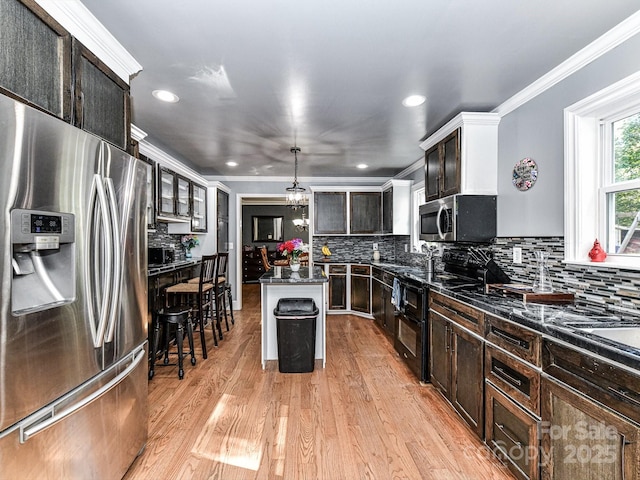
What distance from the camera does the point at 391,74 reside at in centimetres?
234

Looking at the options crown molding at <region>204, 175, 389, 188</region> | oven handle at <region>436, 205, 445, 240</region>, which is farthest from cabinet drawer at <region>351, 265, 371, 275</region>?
oven handle at <region>436, 205, 445, 240</region>

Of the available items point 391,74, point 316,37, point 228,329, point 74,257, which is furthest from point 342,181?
point 74,257

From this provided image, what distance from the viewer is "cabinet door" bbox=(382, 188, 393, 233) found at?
212 inches

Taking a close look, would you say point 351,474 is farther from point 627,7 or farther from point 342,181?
point 342,181

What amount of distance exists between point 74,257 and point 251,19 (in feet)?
4.68

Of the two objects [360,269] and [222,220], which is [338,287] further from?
[222,220]

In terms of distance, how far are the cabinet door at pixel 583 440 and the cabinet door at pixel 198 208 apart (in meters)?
4.38

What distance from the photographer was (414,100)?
279 cm

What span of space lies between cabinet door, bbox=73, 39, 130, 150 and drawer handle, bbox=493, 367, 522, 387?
251 cm

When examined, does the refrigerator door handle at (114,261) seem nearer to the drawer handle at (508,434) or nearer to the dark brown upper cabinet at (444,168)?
the drawer handle at (508,434)

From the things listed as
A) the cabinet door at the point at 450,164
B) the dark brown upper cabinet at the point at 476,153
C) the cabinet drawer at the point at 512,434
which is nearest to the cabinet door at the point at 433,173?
the cabinet door at the point at 450,164

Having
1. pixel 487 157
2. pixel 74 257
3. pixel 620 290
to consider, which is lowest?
pixel 620 290

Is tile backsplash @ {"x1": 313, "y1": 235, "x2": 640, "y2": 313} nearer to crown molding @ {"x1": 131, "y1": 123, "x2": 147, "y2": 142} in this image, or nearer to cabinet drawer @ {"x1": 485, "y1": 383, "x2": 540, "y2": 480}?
cabinet drawer @ {"x1": 485, "y1": 383, "x2": 540, "y2": 480}

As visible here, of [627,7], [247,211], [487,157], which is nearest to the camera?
[627,7]
